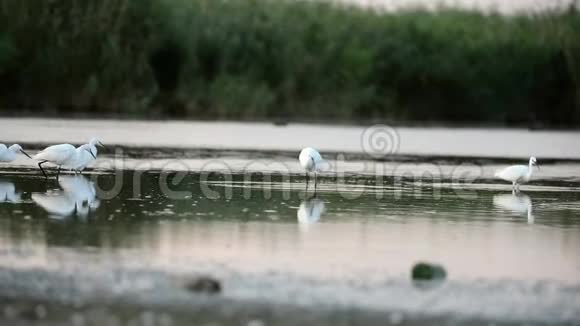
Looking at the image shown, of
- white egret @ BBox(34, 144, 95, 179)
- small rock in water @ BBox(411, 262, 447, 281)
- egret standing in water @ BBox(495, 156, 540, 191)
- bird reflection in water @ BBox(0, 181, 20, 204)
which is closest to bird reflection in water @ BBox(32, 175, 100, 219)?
bird reflection in water @ BBox(0, 181, 20, 204)

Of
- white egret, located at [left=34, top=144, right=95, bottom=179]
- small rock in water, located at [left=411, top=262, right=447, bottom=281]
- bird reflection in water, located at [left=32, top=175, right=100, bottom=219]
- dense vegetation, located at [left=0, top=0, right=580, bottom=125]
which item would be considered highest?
dense vegetation, located at [left=0, top=0, right=580, bottom=125]

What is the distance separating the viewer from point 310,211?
1656cm

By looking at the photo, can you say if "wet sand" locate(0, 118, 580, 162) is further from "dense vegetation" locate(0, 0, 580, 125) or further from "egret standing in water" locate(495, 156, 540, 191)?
"egret standing in water" locate(495, 156, 540, 191)

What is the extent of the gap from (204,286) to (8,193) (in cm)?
713

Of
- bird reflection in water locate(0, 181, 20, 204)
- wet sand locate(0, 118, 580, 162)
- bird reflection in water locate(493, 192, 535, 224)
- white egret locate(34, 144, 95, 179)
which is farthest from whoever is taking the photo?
wet sand locate(0, 118, 580, 162)

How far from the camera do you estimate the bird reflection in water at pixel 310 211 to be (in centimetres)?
1555

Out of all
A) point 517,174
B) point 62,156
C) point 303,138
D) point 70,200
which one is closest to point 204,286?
point 70,200

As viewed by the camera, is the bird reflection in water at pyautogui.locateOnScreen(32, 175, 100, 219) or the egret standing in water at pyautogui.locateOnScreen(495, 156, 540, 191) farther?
the egret standing in water at pyautogui.locateOnScreen(495, 156, 540, 191)

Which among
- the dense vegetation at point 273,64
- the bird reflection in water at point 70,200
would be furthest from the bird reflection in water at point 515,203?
the dense vegetation at point 273,64

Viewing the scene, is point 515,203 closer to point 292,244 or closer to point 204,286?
point 292,244

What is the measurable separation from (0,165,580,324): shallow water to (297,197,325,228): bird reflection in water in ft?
0.10

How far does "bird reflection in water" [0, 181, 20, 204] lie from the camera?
16.2 metres

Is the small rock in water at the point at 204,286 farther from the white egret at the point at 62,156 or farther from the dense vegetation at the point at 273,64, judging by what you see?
the dense vegetation at the point at 273,64

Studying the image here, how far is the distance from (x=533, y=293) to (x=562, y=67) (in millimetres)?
40215
